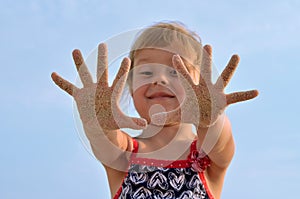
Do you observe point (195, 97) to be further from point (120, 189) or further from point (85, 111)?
point (120, 189)

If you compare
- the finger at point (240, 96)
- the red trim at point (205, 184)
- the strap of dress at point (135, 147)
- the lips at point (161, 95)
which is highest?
the lips at point (161, 95)

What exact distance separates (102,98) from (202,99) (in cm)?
51

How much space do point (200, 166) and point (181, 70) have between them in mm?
872

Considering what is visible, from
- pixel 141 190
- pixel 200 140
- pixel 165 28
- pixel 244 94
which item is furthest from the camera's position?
pixel 165 28

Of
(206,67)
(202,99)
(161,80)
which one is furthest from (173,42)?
(202,99)

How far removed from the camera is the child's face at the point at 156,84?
3.21m

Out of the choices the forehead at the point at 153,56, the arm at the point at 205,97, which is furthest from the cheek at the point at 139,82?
the arm at the point at 205,97

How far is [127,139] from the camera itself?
313cm

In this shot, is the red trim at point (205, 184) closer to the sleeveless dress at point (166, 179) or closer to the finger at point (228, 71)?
the sleeveless dress at point (166, 179)

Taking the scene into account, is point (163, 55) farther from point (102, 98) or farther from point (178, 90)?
A: point (102, 98)

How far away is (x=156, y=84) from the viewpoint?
321 centimetres

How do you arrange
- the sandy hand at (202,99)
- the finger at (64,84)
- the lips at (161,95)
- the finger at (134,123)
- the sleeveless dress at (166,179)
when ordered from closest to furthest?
the finger at (134,123) < the sandy hand at (202,99) < the finger at (64,84) < the sleeveless dress at (166,179) < the lips at (161,95)

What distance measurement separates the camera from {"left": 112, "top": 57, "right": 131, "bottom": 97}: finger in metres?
2.53

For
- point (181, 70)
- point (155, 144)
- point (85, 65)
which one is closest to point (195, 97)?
point (181, 70)
